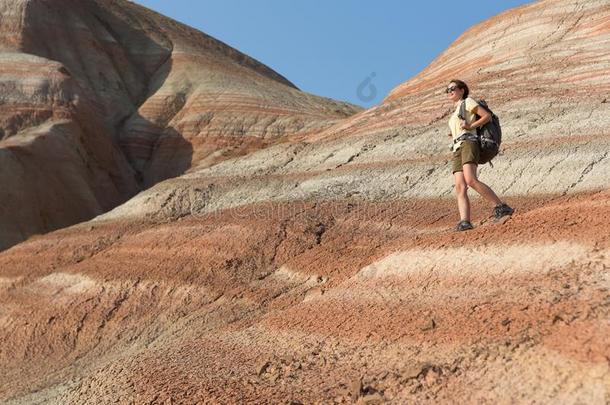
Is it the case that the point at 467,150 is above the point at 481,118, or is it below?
below

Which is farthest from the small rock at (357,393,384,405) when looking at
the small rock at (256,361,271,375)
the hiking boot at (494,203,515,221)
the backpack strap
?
the backpack strap

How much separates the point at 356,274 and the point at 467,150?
1712mm

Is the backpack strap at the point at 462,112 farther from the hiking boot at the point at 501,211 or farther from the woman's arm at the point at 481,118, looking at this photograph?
the hiking boot at the point at 501,211

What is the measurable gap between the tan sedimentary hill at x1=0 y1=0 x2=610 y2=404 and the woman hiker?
402mm

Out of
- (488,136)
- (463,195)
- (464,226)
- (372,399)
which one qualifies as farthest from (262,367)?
(488,136)

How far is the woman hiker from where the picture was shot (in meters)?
6.13

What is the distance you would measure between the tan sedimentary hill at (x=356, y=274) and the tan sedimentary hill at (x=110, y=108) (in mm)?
11134

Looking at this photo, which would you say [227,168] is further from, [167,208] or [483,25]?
[483,25]

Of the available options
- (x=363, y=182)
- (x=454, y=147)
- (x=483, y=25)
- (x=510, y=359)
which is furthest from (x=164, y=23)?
(x=510, y=359)

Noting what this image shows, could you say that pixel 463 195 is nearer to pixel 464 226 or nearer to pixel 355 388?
pixel 464 226

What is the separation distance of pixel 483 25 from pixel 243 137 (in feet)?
48.4

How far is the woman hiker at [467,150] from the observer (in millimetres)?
6133

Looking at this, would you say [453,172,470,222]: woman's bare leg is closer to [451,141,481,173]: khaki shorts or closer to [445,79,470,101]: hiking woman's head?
[451,141,481,173]: khaki shorts

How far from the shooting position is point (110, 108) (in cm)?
3419
